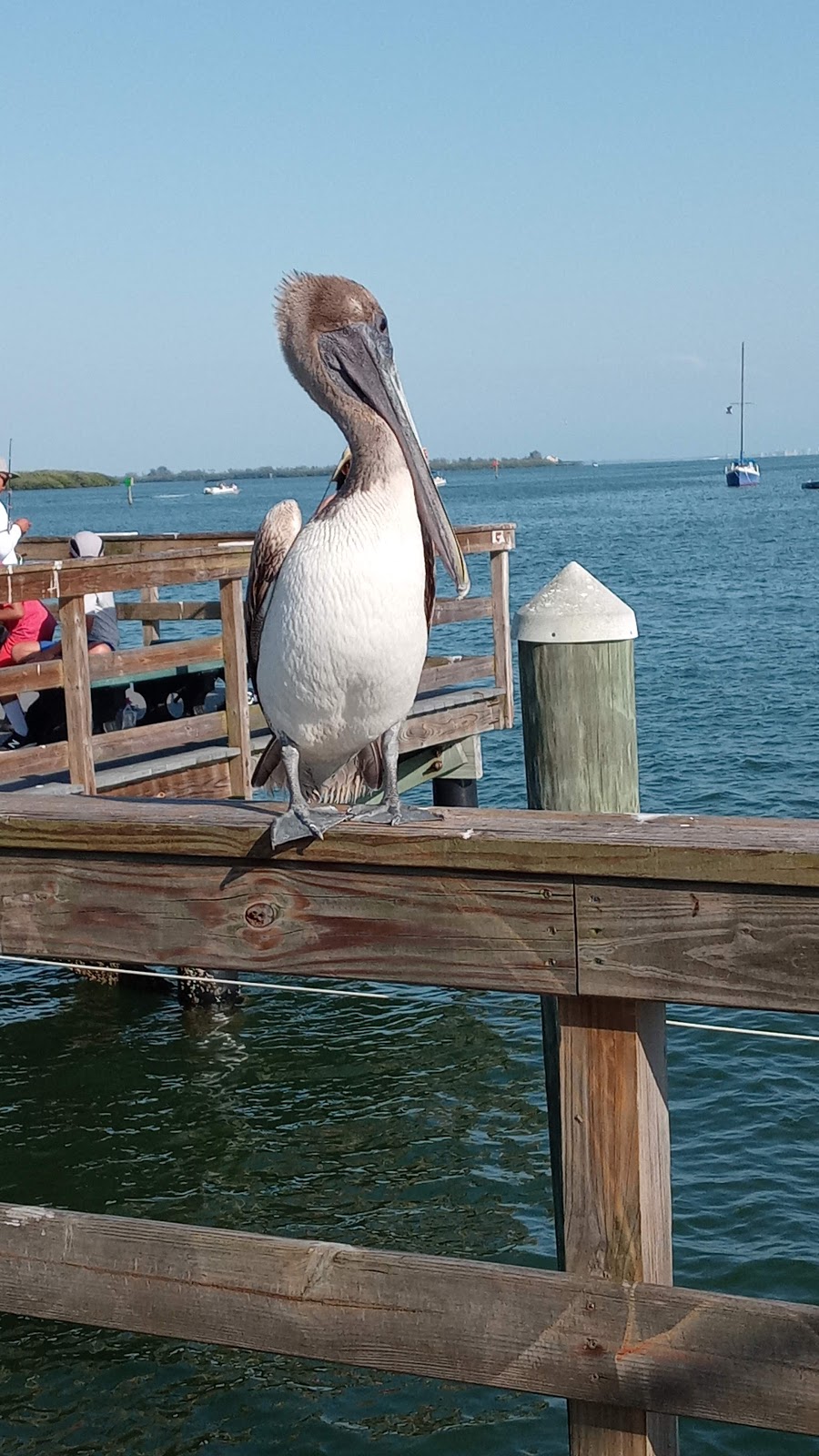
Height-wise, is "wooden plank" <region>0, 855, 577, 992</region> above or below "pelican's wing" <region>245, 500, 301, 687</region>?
below

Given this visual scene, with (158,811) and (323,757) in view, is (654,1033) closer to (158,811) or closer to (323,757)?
(158,811)

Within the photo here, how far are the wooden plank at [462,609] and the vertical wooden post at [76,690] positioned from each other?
8.04 feet

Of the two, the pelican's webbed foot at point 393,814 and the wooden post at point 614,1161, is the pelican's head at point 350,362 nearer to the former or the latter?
the pelican's webbed foot at point 393,814

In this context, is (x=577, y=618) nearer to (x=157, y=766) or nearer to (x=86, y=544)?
(x=157, y=766)

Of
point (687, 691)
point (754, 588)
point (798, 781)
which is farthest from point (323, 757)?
point (754, 588)

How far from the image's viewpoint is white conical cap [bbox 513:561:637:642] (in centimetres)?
321

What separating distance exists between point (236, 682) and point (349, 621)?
492 cm

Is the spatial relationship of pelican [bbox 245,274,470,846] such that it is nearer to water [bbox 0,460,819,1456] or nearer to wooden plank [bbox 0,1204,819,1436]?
wooden plank [bbox 0,1204,819,1436]

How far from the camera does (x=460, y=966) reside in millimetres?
2064

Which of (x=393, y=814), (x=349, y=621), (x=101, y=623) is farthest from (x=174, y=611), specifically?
(x=393, y=814)

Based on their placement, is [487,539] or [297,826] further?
[487,539]

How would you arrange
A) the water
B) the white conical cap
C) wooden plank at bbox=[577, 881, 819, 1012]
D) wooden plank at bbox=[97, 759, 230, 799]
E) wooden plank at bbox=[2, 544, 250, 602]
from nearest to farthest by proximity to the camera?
wooden plank at bbox=[577, 881, 819, 1012]
the white conical cap
the water
wooden plank at bbox=[2, 544, 250, 602]
wooden plank at bbox=[97, 759, 230, 799]

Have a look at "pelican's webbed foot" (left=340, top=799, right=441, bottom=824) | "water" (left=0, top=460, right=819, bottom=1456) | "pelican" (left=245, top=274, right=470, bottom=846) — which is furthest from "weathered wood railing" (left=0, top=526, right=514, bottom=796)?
"pelican's webbed foot" (left=340, top=799, right=441, bottom=824)

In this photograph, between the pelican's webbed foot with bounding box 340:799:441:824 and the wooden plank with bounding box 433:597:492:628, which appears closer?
the pelican's webbed foot with bounding box 340:799:441:824
